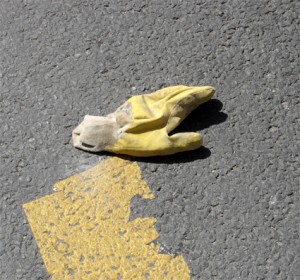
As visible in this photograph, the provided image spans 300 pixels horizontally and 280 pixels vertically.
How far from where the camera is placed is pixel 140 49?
386 cm

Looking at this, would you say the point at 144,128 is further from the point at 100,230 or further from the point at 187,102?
the point at 100,230

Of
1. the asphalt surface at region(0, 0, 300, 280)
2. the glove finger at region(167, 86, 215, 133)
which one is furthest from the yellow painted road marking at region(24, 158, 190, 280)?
the glove finger at region(167, 86, 215, 133)

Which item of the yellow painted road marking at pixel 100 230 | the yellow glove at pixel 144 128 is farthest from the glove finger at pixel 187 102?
the yellow painted road marking at pixel 100 230

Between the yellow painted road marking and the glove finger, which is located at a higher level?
the glove finger

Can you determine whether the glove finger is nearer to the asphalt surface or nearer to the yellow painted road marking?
the asphalt surface

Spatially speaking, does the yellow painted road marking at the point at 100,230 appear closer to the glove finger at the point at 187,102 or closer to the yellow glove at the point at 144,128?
the yellow glove at the point at 144,128

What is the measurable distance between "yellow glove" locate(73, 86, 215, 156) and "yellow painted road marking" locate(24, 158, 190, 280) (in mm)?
99

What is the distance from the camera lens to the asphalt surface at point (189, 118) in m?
3.16

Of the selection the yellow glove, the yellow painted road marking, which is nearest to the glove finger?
the yellow glove

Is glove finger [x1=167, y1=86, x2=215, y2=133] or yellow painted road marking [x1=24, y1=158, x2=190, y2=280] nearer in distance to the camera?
yellow painted road marking [x1=24, y1=158, x2=190, y2=280]

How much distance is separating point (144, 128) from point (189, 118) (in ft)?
0.96

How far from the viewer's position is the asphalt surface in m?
3.16

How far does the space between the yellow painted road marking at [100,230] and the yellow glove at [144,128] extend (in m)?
0.10

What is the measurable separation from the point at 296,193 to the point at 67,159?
3.49 feet
